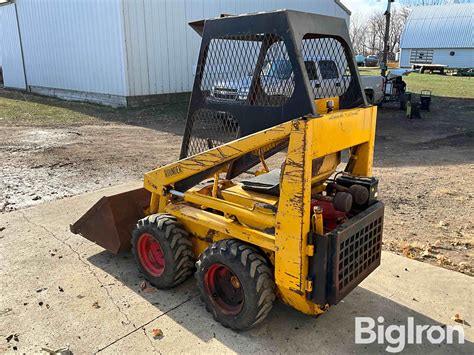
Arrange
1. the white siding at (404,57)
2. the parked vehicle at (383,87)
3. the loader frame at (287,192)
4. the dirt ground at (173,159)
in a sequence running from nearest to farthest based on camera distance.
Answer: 1. the loader frame at (287,192)
2. the dirt ground at (173,159)
3. the parked vehicle at (383,87)
4. the white siding at (404,57)

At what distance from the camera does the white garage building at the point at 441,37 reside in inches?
1750

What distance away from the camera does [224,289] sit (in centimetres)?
333

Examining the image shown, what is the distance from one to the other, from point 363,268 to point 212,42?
206 cm

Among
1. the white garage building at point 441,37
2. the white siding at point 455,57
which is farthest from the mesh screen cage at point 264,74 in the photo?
the white garage building at point 441,37

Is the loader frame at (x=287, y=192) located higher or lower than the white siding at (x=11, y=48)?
lower

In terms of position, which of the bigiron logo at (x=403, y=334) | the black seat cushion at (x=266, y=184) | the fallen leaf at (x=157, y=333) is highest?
the black seat cushion at (x=266, y=184)

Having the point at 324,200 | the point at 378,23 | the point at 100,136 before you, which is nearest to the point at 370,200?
the point at 324,200

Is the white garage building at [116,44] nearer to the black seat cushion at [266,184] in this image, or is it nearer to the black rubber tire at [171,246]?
the black rubber tire at [171,246]

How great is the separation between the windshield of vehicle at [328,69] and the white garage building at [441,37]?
47.8 meters

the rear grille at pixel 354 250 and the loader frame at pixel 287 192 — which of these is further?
the rear grille at pixel 354 250

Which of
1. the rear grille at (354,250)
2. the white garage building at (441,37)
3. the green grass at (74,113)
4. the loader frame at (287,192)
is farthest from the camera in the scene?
the white garage building at (441,37)

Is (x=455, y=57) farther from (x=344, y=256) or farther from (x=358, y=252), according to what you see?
(x=344, y=256)

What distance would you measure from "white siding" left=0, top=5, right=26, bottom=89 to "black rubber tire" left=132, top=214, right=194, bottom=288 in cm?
2082

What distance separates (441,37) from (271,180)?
5084cm
